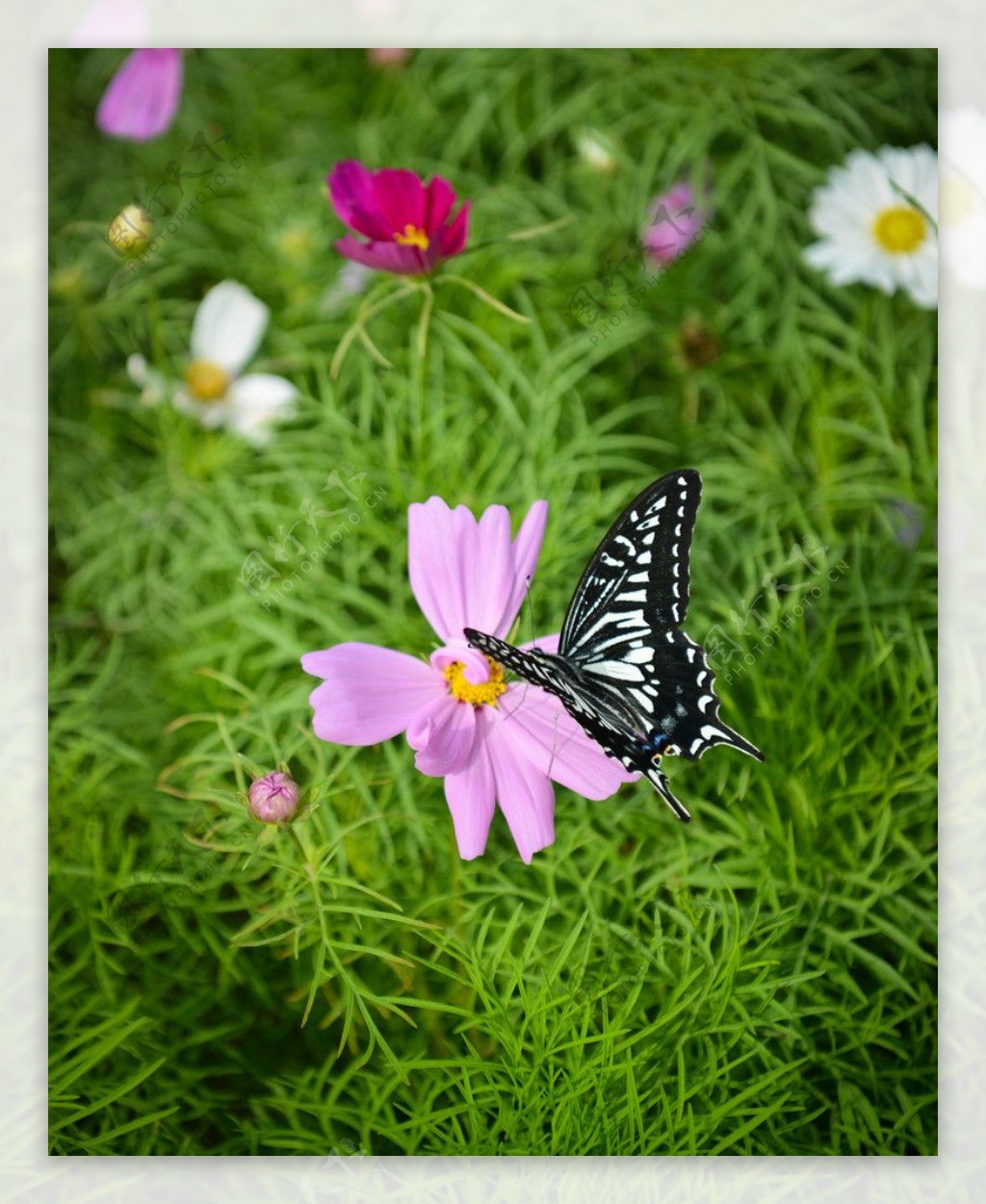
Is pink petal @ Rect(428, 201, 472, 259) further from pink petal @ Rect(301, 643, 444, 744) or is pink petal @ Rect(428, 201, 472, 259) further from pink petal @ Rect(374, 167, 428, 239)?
pink petal @ Rect(301, 643, 444, 744)

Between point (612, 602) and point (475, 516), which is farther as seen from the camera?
point (475, 516)

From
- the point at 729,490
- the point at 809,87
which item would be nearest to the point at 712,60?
the point at 809,87

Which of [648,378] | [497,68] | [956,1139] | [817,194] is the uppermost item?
[497,68]

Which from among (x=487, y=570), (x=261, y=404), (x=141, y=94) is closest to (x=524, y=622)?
(x=487, y=570)

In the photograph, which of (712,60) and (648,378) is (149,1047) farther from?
(712,60)

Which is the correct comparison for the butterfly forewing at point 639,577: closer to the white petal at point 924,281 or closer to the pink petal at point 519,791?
the pink petal at point 519,791

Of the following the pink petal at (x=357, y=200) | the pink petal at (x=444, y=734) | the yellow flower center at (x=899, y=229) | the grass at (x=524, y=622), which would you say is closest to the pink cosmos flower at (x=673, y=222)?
the grass at (x=524, y=622)
